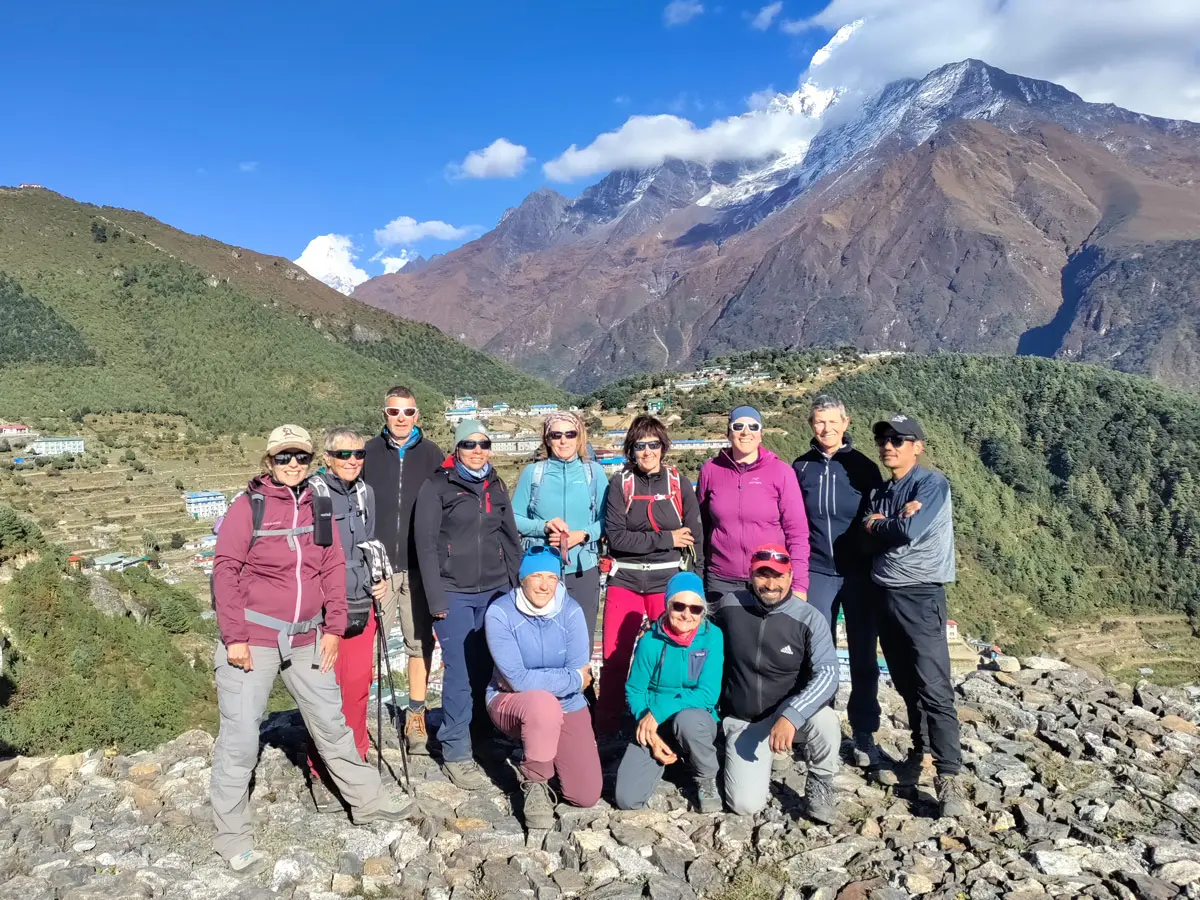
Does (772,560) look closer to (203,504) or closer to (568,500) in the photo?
(568,500)

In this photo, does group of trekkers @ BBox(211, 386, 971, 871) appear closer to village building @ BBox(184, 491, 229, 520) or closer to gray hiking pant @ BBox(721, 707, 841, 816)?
gray hiking pant @ BBox(721, 707, 841, 816)

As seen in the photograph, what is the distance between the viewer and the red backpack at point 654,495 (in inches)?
190

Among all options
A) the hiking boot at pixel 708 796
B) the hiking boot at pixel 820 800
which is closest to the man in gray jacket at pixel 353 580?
the hiking boot at pixel 708 796

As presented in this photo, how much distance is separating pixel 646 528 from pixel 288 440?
7.14 ft

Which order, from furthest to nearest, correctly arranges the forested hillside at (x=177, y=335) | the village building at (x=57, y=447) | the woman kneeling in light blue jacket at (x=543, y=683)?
the forested hillside at (x=177, y=335), the village building at (x=57, y=447), the woman kneeling in light blue jacket at (x=543, y=683)

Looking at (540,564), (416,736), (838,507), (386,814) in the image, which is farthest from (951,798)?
(416,736)

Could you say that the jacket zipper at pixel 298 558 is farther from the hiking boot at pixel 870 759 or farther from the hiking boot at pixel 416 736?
the hiking boot at pixel 870 759

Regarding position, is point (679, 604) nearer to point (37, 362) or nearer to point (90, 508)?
point (90, 508)

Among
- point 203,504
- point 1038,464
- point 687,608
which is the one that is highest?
point 687,608

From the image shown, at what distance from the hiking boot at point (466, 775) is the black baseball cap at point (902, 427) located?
3.25m

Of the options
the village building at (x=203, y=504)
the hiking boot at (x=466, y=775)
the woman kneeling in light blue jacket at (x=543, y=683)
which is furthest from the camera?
the village building at (x=203, y=504)

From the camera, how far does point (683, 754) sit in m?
4.50

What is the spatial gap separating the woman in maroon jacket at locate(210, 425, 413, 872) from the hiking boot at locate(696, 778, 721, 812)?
6.96 ft

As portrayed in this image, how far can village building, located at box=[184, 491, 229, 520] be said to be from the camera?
40.2 metres
